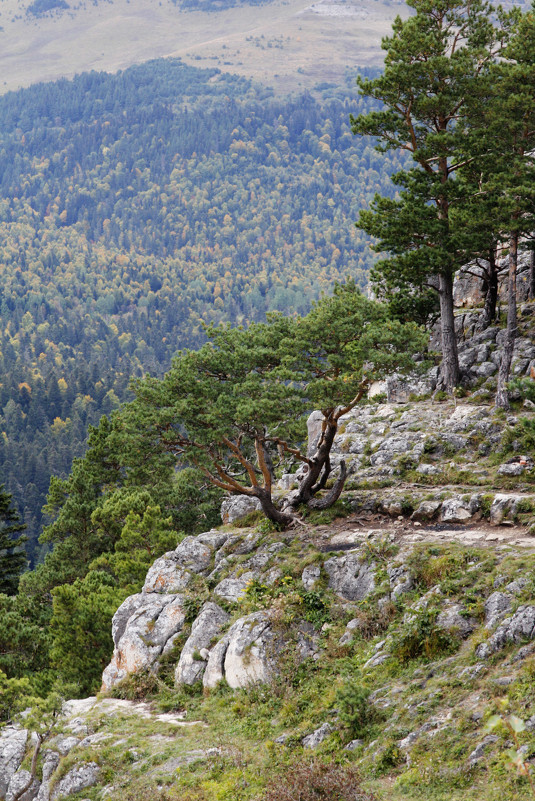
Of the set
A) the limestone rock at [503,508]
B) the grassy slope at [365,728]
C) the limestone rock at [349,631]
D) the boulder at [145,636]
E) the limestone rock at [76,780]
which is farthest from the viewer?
the boulder at [145,636]

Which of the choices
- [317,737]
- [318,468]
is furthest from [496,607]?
[318,468]

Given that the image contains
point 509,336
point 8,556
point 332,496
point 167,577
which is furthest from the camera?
point 8,556

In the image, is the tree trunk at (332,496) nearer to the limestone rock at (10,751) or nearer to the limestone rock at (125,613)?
the limestone rock at (125,613)

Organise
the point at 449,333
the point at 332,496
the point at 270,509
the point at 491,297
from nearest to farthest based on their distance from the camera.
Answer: the point at 270,509 < the point at 332,496 < the point at 449,333 < the point at 491,297

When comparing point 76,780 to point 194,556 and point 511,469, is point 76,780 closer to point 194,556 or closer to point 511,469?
point 194,556

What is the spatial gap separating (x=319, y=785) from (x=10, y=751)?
11.4m

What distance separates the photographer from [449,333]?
33.0 metres

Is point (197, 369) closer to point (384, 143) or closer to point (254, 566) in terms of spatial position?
point (254, 566)

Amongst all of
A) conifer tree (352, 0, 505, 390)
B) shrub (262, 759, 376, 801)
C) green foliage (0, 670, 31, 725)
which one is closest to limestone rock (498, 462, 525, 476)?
conifer tree (352, 0, 505, 390)

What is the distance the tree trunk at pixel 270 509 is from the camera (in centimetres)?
2625

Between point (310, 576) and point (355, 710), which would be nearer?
point (355, 710)

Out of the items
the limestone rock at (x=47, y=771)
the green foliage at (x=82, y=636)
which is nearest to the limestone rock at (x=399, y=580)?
the limestone rock at (x=47, y=771)

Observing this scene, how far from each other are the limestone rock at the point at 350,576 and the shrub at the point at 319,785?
720cm

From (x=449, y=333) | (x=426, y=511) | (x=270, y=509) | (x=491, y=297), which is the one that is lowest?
(x=270, y=509)
